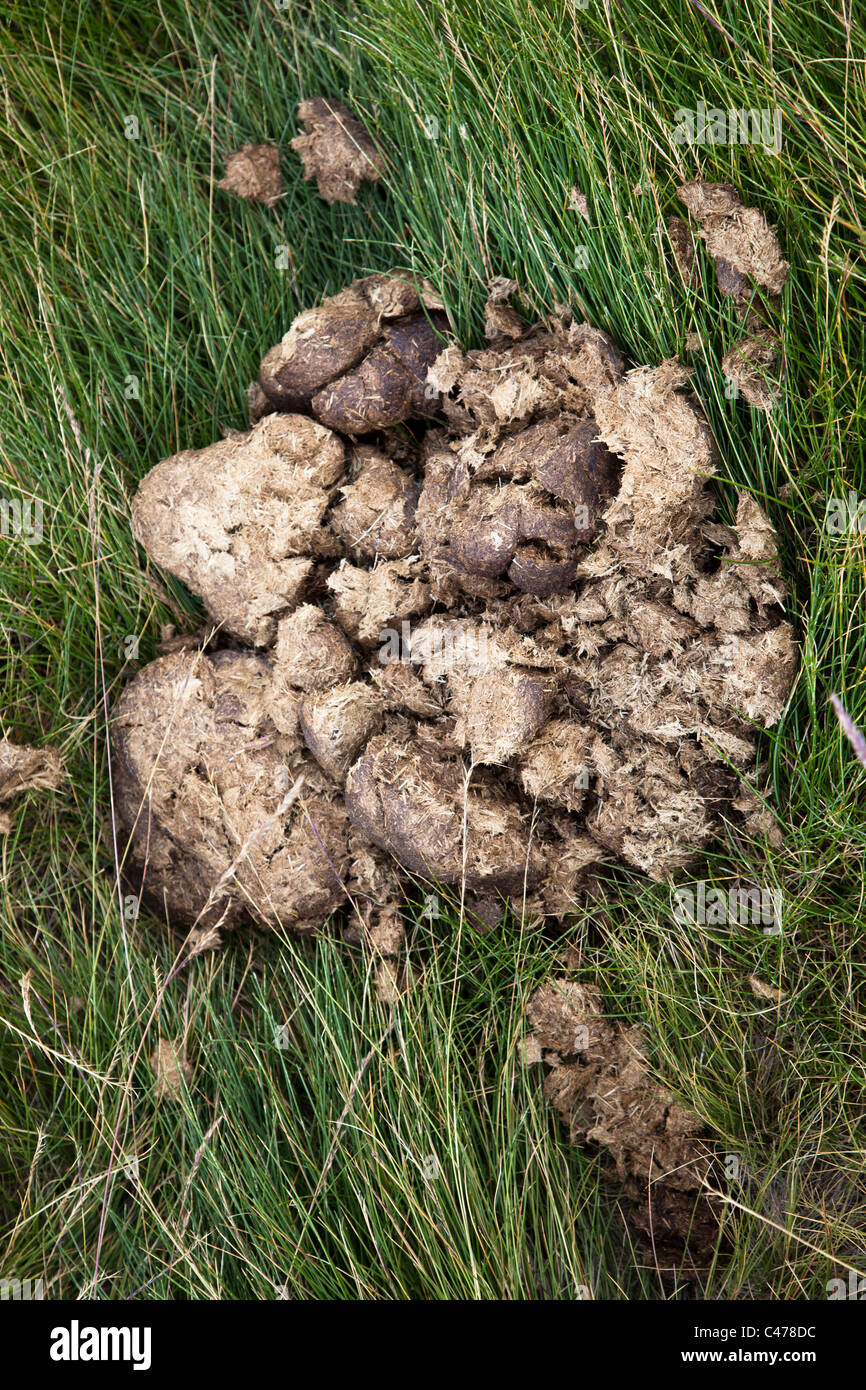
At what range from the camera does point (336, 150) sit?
235cm

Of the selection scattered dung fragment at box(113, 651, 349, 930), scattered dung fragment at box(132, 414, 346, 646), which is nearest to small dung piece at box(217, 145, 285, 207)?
scattered dung fragment at box(132, 414, 346, 646)

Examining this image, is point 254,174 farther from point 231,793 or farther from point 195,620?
point 231,793

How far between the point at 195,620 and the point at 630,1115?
162cm

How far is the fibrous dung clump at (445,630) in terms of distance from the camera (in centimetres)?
194

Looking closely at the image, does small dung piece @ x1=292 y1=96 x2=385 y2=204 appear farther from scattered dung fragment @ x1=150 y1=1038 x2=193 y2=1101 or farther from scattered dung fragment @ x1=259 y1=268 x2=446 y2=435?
scattered dung fragment @ x1=150 y1=1038 x2=193 y2=1101

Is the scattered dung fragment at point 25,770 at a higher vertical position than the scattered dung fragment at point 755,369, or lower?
lower

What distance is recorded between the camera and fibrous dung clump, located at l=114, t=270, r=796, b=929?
1.94 meters

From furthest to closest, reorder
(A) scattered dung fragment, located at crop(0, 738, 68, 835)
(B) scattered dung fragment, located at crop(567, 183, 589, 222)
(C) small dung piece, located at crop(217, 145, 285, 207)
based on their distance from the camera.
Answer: (C) small dung piece, located at crop(217, 145, 285, 207) → (A) scattered dung fragment, located at crop(0, 738, 68, 835) → (B) scattered dung fragment, located at crop(567, 183, 589, 222)

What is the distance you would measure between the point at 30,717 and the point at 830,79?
95.3 inches

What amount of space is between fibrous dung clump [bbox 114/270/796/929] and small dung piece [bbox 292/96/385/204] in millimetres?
350

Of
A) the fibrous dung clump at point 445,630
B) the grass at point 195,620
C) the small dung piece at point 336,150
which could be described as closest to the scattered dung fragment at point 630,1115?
the grass at point 195,620

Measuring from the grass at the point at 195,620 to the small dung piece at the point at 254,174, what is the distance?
62 mm

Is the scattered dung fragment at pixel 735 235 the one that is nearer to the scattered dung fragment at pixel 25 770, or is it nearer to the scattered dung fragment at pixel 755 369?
the scattered dung fragment at pixel 755 369

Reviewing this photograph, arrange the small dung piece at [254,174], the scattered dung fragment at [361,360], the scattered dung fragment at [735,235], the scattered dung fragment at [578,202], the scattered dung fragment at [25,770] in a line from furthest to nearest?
the small dung piece at [254,174], the scattered dung fragment at [25,770], the scattered dung fragment at [361,360], the scattered dung fragment at [578,202], the scattered dung fragment at [735,235]
